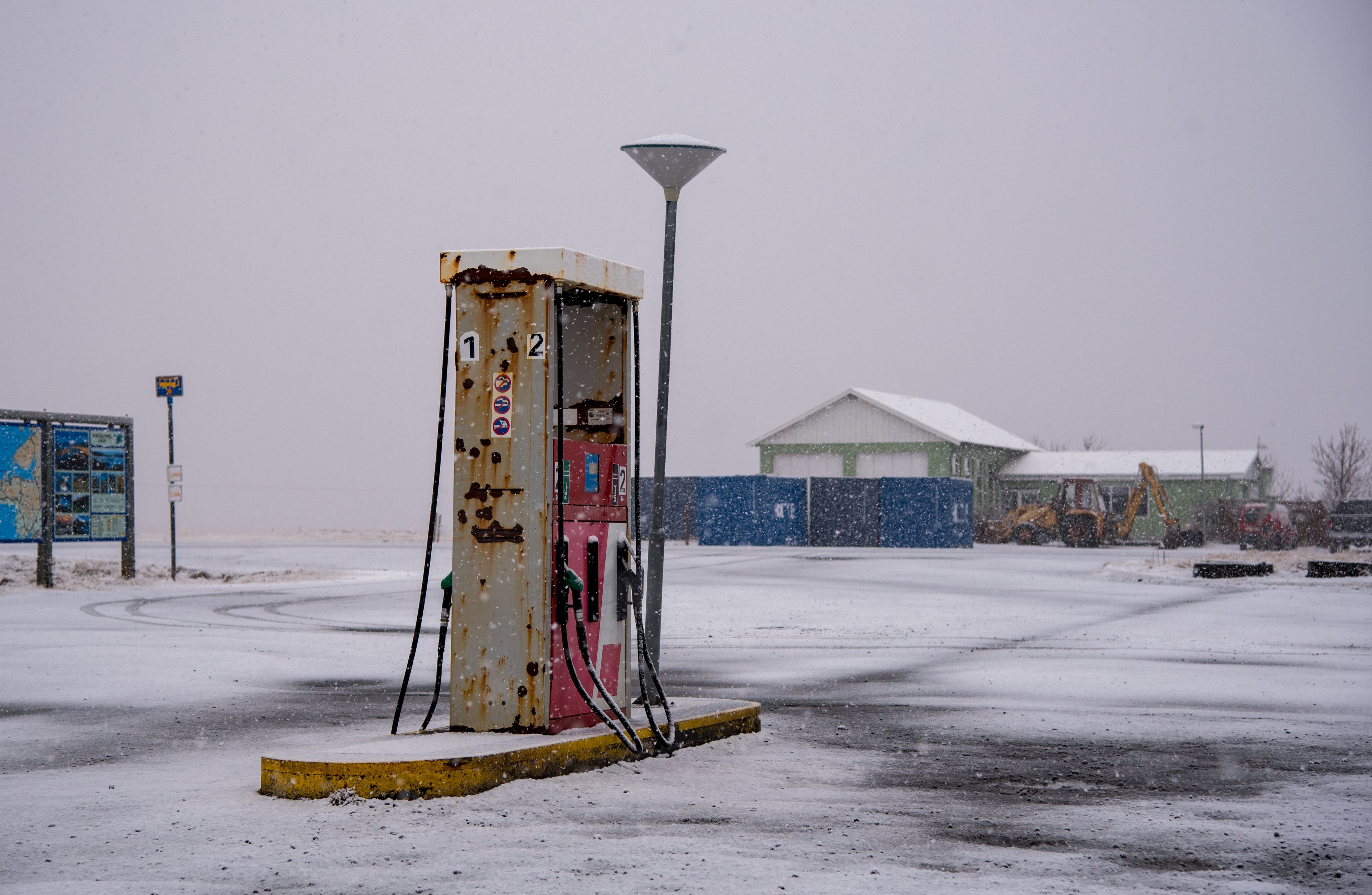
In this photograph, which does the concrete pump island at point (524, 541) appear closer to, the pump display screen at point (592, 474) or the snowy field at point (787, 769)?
the pump display screen at point (592, 474)

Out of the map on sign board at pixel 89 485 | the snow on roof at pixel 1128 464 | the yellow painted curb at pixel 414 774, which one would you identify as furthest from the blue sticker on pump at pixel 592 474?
the snow on roof at pixel 1128 464

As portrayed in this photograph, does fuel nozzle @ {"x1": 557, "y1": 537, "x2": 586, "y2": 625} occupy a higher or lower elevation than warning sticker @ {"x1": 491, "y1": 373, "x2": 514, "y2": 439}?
lower

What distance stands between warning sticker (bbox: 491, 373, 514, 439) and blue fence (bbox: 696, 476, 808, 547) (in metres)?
42.8

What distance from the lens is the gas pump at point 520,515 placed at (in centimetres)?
777

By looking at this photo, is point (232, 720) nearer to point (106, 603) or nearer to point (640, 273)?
point (640, 273)

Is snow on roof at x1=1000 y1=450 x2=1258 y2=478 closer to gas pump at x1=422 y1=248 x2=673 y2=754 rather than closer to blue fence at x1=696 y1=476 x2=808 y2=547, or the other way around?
blue fence at x1=696 y1=476 x2=808 y2=547

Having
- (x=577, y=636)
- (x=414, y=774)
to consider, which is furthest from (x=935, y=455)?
(x=414, y=774)

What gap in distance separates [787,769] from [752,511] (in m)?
43.3

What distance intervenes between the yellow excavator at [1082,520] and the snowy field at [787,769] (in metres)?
31.5

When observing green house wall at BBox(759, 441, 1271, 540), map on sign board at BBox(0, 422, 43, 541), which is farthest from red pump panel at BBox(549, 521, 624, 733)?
green house wall at BBox(759, 441, 1271, 540)

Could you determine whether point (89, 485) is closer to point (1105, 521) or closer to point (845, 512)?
point (845, 512)

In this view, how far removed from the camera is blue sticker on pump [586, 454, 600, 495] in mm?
8289

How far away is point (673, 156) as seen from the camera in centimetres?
1000

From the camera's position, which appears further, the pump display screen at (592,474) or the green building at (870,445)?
the green building at (870,445)
